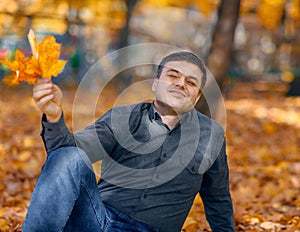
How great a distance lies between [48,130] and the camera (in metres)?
2.28

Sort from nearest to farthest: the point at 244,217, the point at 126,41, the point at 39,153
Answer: the point at 244,217 → the point at 39,153 → the point at 126,41

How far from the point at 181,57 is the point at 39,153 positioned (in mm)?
4248

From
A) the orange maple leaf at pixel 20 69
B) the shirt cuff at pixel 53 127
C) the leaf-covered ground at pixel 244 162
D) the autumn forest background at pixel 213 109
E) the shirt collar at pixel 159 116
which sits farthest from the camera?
the autumn forest background at pixel 213 109

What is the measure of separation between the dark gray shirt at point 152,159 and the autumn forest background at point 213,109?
2.89 feet

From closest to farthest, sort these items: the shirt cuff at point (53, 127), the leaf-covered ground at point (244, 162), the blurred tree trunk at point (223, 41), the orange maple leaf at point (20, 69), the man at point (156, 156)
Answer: the orange maple leaf at point (20, 69)
the shirt cuff at point (53, 127)
the man at point (156, 156)
the leaf-covered ground at point (244, 162)
the blurred tree trunk at point (223, 41)

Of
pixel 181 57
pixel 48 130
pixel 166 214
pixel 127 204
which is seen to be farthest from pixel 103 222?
pixel 181 57

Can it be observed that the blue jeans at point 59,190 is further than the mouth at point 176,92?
No

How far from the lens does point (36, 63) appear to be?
2.17 m

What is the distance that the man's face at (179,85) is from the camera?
262 centimetres

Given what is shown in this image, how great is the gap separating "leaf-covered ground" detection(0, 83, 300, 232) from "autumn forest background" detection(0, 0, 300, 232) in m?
0.01

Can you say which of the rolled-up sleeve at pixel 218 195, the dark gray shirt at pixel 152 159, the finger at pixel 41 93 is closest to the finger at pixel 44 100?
the finger at pixel 41 93

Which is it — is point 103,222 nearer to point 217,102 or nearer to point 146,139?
point 146,139

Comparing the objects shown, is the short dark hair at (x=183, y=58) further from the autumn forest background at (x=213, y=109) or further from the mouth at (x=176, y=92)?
the autumn forest background at (x=213, y=109)

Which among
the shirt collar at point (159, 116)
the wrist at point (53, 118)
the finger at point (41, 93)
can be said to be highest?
the finger at point (41, 93)
